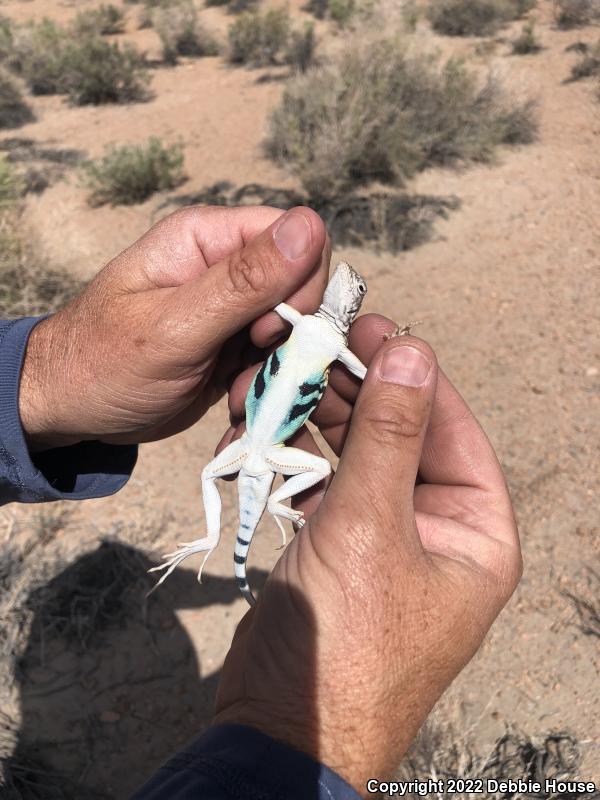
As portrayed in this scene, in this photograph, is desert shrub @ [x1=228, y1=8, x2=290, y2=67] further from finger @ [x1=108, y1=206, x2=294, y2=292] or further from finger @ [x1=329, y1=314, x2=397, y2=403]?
finger @ [x1=329, y1=314, x2=397, y2=403]

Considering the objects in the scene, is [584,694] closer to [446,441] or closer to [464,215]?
[446,441]

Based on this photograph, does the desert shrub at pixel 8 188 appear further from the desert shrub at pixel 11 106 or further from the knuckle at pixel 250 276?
the knuckle at pixel 250 276

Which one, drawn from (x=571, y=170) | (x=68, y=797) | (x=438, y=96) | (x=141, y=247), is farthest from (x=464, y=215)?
(x=68, y=797)

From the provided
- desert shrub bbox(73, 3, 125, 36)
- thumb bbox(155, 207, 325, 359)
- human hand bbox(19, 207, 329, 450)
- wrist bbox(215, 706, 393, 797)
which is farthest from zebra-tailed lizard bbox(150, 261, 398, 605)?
desert shrub bbox(73, 3, 125, 36)

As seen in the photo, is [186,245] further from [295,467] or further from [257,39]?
[257,39]

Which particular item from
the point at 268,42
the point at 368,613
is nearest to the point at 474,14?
the point at 268,42

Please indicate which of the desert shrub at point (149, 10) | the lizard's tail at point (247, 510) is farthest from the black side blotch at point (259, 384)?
the desert shrub at point (149, 10)
